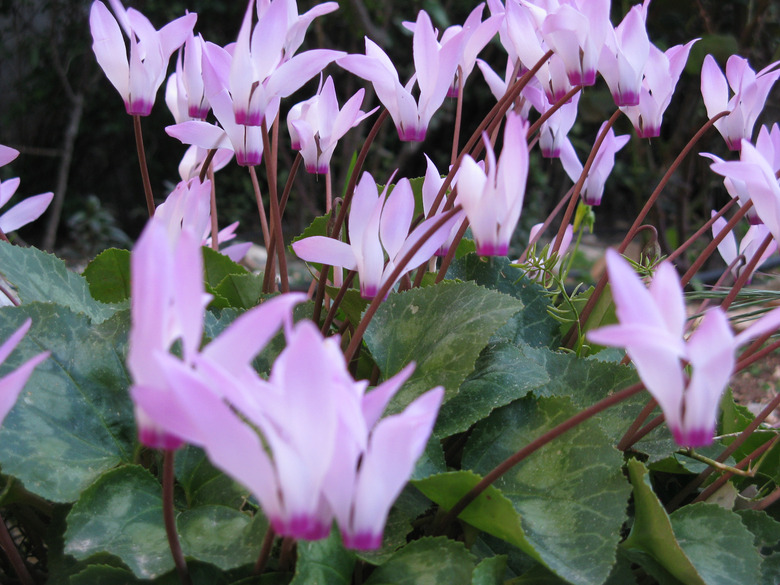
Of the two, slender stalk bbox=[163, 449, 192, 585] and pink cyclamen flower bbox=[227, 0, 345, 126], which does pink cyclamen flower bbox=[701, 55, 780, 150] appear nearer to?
pink cyclamen flower bbox=[227, 0, 345, 126]

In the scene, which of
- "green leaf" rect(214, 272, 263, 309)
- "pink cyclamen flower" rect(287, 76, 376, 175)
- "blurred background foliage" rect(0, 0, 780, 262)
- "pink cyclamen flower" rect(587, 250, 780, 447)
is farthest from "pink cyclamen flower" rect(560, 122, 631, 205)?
"blurred background foliage" rect(0, 0, 780, 262)

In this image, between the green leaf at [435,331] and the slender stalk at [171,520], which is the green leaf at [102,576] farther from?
the green leaf at [435,331]

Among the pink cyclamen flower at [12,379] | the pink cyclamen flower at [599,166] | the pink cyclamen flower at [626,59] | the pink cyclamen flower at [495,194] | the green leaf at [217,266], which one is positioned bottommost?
the green leaf at [217,266]

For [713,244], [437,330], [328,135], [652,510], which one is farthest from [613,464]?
[328,135]

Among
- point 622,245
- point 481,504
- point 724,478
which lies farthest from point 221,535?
point 622,245

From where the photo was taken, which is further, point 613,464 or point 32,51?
point 32,51

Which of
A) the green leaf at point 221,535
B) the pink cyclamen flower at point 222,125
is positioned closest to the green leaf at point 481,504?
the green leaf at point 221,535

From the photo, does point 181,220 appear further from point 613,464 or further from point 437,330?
point 613,464

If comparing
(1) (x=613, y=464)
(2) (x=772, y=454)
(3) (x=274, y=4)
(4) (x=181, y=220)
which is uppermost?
(3) (x=274, y=4)
